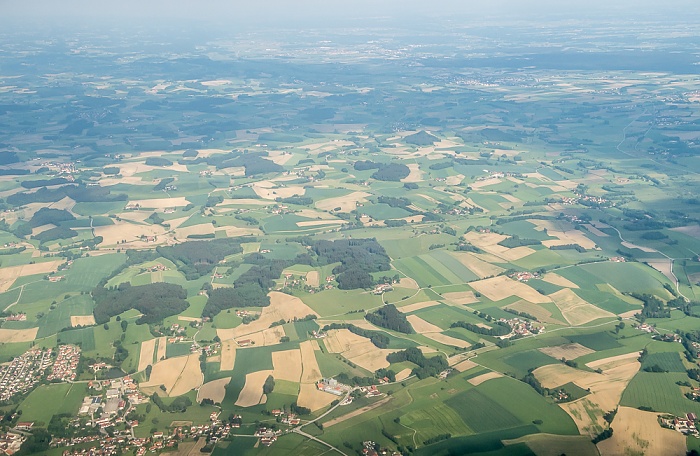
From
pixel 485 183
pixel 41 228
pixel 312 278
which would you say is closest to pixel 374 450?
pixel 312 278

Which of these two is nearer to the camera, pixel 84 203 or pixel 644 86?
pixel 84 203

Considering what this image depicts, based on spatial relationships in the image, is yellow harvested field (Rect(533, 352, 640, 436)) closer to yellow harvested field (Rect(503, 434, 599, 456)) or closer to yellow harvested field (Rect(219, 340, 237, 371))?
yellow harvested field (Rect(503, 434, 599, 456))

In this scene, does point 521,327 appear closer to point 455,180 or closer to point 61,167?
point 455,180

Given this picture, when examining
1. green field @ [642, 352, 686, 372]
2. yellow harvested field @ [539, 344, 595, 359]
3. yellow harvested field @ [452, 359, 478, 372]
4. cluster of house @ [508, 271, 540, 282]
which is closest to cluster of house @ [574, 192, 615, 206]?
cluster of house @ [508, 271, 540, 282]

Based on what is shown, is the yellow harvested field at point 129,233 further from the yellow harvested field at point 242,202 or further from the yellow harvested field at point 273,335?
the yellow harvested field at point 273,335

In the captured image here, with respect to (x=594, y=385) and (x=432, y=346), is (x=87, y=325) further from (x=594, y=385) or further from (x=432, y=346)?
(x=594, y=385)

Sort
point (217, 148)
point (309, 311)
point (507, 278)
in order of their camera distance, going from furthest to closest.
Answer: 1. point (217, 148)
2. point (507, 278)
3. point (309, 311)

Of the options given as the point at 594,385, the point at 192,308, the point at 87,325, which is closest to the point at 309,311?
the point at 192,308
